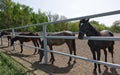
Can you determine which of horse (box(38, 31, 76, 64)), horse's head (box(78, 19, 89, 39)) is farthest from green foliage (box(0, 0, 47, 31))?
horse's head (box(78, 19, 89, 39))

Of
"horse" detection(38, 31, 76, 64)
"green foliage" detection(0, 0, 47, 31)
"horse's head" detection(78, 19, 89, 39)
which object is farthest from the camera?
"green foliage" detection(0, 0, 47, 31)

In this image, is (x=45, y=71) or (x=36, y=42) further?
(x=36, y=42)

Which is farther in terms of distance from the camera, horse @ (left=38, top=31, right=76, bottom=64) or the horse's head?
horse @ (left=38, top=31, right=76, bottom=64)

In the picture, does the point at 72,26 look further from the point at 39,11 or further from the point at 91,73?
the point at 91,73

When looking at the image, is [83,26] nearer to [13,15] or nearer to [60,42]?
[60,42]

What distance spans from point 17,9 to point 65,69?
48.2m

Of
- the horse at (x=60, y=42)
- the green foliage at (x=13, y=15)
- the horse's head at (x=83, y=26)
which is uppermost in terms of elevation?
the green foliage at (x=13, y=15)

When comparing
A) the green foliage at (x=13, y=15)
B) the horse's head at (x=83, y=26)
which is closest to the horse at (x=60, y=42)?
the horse's head at (x=83, y=26)

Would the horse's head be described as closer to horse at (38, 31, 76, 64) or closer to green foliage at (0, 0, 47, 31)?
horse at (38, 31, 76, 64)

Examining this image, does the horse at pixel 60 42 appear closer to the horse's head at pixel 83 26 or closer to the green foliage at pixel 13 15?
the horse's head at pixel 83 26

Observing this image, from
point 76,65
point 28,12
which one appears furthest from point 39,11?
point 76,65

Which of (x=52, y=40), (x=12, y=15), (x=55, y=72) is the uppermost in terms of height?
(x=12, y=15)

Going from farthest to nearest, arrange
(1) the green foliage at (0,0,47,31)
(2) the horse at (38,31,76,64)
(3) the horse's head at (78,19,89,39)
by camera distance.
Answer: (1) the green foliage at (0,0,47,31), (2) the horse at (38,31,76,64), (3) the horse's head at (78,19,89,39)

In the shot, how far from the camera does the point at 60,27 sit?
59.5 meters
